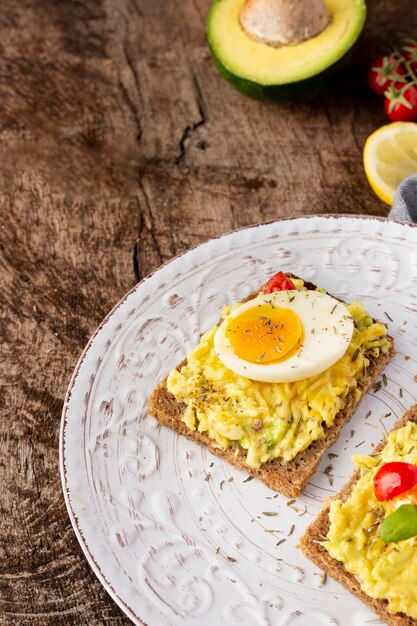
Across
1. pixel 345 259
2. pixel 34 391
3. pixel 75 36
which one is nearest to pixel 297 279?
pixel 345 259

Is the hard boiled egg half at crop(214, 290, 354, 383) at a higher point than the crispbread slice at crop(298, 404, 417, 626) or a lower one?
higher

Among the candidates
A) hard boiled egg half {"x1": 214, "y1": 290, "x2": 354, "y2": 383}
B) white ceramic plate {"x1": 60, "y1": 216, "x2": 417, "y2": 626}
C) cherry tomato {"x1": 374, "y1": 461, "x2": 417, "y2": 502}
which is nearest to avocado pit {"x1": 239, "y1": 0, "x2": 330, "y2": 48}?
white ceramic plate {"x1": 60, "y1": 216, "x2": 417, "y2": 626}

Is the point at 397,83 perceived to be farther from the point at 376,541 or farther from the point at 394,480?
the point at 376,541

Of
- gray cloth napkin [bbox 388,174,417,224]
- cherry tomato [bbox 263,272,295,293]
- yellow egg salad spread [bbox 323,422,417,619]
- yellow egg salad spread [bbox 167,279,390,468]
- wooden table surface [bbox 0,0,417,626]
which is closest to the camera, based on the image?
yellow egg salad spread [bbox 323,422,417,619]

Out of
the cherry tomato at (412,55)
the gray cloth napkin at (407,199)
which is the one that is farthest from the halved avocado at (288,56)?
the gray cloth napkin at (407,199)

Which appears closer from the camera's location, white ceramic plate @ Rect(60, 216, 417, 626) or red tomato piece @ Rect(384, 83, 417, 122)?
white ceramic plate @ Rect(60, 216, 417, 626)

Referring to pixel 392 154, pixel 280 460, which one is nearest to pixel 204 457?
pixel 280 460

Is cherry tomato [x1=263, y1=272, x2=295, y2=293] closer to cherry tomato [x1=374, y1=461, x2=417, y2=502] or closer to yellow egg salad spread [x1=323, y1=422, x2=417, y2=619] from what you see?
yellow egg salad spread [x1=323, y1=422, x2=417, y2=619]

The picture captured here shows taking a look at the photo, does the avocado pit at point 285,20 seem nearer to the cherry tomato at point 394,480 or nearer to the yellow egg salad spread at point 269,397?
the yellow egg salad spread at point 269,397
